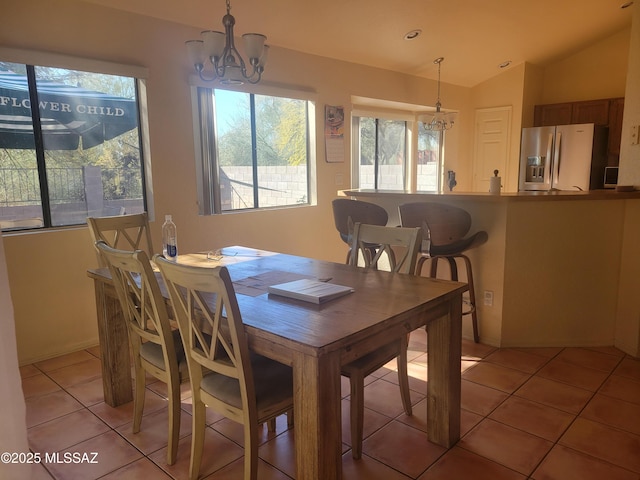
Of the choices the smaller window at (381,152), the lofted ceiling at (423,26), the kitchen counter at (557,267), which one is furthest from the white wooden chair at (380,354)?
the smaller window at (381,152)

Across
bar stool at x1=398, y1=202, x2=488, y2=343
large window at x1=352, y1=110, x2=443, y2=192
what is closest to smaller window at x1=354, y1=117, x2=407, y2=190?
large window at x1=352, y1=110, x2=443, y2=192

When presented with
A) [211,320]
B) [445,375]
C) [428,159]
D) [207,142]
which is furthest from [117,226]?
[428,159]

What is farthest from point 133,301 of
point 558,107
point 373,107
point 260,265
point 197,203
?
point 558,107

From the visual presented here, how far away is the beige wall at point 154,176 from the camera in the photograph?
292 cm

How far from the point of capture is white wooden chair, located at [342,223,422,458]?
6.36ft

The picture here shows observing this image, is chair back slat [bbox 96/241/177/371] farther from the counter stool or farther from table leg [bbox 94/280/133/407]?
the counter stool

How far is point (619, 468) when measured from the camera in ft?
6.24

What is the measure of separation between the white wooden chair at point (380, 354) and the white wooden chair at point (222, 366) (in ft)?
1.10

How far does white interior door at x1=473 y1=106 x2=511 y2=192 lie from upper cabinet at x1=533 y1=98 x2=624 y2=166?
49 centimetres

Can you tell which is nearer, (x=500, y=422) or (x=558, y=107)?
(x=500, y=422)

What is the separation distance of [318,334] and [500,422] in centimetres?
135

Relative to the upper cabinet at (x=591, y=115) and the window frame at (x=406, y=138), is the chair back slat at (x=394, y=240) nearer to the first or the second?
the window frame at (x=406, y=138)

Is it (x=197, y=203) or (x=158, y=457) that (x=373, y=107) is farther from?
(x=158, y=457)

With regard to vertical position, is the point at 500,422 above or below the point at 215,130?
below
